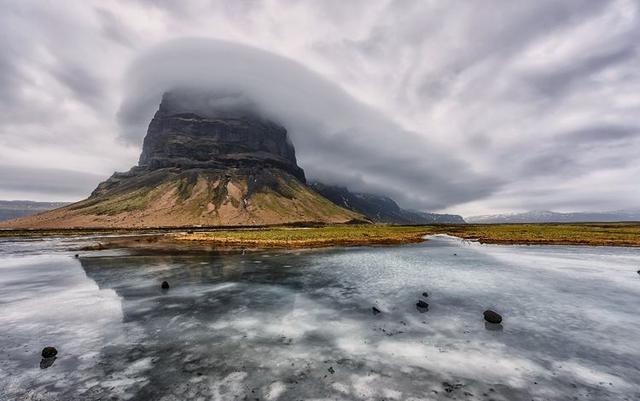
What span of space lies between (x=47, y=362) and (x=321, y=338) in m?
12.5

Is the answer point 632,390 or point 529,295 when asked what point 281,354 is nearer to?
point 632,390


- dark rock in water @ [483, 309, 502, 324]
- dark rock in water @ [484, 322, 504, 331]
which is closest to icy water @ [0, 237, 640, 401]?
dark rock in water @ [484, 322, 504, 331]

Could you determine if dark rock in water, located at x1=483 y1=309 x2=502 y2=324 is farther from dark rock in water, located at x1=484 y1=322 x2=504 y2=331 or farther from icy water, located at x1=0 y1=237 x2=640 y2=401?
icy water, located at x1=0 y1=237 x2=640 y2=401

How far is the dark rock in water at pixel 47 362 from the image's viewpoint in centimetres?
1446

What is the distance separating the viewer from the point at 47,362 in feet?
48.7

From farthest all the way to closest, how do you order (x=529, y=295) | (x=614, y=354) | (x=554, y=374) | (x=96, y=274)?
(x=96, y=274)
(x=529, y=295)
(x=614, y=354)
(x=554, y=374)

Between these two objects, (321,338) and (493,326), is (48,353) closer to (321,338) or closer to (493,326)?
(321,338)

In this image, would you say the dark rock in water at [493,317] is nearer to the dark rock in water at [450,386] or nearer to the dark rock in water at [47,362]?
the dark rock in water at [450,386]

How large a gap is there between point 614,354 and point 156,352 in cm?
2142

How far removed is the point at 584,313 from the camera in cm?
2223

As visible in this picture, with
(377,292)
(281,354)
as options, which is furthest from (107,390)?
(377,292)

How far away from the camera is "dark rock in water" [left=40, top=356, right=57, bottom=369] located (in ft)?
47.4

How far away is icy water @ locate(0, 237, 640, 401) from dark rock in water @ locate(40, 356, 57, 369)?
0.70 ft

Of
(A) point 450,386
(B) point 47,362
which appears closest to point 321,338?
(A) point 450,386
